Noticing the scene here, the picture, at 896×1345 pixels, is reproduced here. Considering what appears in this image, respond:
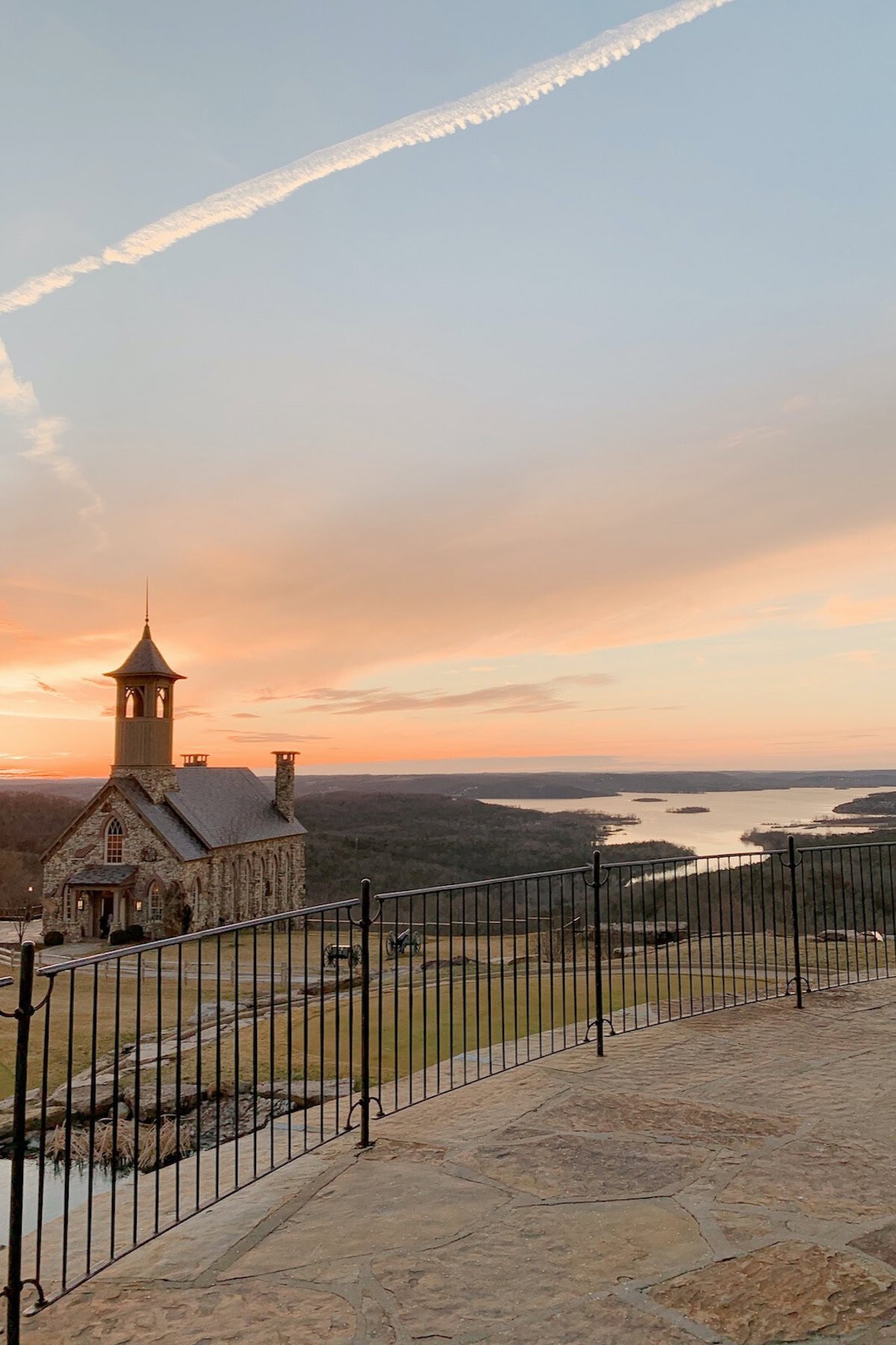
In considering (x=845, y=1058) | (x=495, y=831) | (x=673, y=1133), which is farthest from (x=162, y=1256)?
(x=495, y=831)

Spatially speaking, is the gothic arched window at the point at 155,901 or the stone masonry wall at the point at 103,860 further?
the stone masonry wall at the point at 103,860

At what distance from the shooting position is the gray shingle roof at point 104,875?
3519cm

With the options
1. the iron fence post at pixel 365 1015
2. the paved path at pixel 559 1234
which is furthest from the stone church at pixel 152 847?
the paved path at pixel 559 1234

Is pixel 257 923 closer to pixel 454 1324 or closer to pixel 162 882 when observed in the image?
pixel 454 1324

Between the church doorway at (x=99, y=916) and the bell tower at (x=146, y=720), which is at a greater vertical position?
the bell tower at (x=146, y=720)

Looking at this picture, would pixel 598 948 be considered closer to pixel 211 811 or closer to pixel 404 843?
pixel 211 811

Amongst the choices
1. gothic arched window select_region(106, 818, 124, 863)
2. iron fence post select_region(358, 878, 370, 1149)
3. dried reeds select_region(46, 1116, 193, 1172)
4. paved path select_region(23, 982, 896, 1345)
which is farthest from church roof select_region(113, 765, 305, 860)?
paved path select_region(23, 982, 896, 1345)

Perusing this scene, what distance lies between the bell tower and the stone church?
1.5 inches

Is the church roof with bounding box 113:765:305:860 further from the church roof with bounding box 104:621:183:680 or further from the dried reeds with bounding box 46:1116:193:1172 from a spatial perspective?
the dried reeds with bounding box 46:1116:193:1172

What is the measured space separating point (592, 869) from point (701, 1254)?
3.40 meters

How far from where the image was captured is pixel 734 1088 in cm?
570

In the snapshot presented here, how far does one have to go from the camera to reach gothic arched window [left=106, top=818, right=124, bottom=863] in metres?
36.3

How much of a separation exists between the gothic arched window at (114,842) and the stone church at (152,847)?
0.03 meters

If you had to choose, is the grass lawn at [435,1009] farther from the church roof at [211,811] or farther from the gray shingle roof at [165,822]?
the church roof at [211,811]
